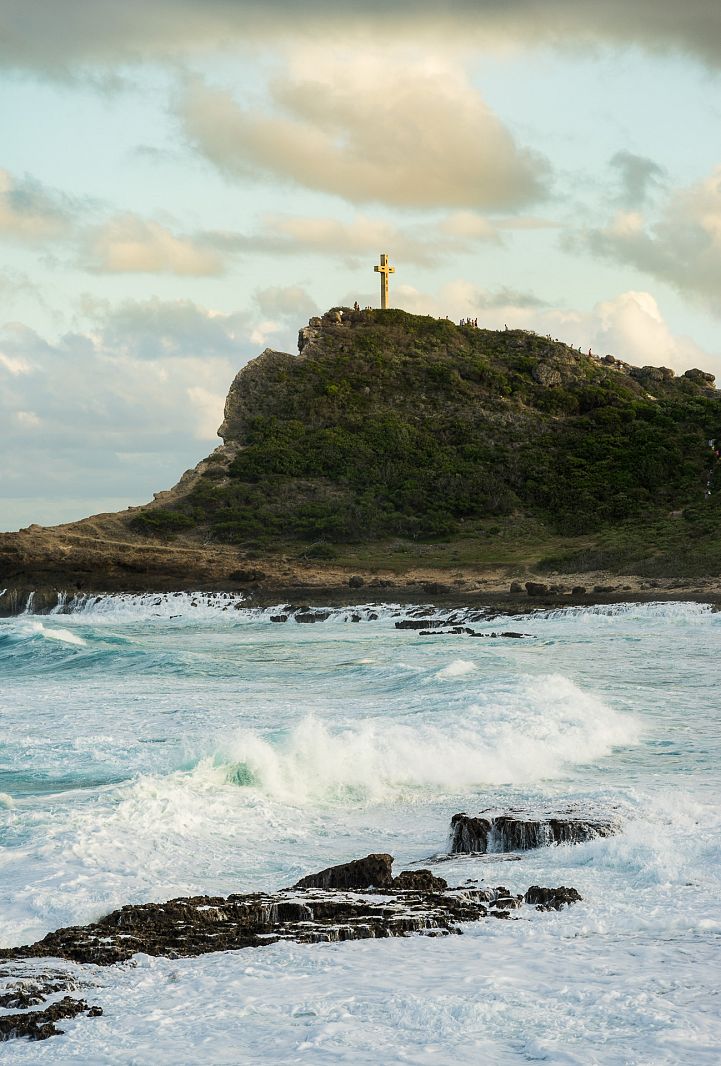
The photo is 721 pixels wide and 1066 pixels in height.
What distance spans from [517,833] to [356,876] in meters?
1.91

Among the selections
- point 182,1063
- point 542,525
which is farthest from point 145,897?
point 542,525

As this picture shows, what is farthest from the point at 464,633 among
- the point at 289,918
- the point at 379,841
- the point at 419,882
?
the point at 289,918

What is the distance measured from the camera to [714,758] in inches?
514

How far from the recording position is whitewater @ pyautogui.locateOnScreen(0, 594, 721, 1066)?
18.8ft

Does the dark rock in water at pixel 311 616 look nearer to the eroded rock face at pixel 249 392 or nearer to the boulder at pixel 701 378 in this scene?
the eroded rock face at pixel 249 392

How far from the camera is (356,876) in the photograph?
834 centimetres

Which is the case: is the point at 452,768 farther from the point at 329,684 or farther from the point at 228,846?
the point at 329,684

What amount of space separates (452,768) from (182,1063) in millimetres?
7851

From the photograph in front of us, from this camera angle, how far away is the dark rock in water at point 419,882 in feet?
27.2

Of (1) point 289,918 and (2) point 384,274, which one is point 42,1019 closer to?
(1) point 289,918

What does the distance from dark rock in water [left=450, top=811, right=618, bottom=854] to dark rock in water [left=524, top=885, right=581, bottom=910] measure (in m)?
1.49

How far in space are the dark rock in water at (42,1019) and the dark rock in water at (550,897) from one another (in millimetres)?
3168

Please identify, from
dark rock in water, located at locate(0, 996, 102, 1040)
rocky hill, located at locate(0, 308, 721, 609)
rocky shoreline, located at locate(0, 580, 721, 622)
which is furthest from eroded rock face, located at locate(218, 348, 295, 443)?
dark rock in water, located at locate(0, 996, 102, 1040)

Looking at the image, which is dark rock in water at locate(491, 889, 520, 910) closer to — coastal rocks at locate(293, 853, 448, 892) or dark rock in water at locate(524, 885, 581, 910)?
dark rock in water at locate(524, 885, 581, 910)
